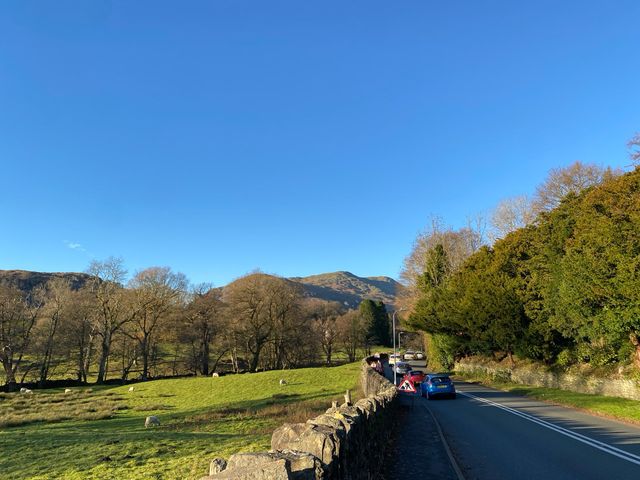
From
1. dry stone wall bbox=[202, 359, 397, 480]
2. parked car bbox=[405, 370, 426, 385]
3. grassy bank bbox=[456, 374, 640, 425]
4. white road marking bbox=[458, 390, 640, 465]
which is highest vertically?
dry stone wall bbox=[202, 359, 397, 480]

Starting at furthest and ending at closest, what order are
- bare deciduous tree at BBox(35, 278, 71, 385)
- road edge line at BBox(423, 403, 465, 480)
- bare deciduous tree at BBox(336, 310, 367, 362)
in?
bare deciduous tree at BBox(336, 310, 367, 362)
bare deciduous tree at BBox(35, 278, 71, 385)
road edge line at BBox(423, 403, 465, 480)

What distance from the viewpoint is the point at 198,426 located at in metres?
20.6

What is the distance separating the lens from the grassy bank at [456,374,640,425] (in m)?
16.1

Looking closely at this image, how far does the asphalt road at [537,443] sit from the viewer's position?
921cm

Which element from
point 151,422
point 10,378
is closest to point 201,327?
point 10,378

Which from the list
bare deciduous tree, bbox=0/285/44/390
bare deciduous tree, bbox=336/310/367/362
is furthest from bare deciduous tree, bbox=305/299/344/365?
bare deciduous tree, bbox=0/285/44/390

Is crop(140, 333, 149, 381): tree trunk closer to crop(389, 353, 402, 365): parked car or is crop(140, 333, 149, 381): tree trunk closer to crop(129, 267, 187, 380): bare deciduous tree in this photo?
crop(129, 267, 187, 380): bare deciduous tree

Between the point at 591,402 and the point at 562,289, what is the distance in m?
5.72

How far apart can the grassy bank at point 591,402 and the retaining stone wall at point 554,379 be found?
1.67 ft

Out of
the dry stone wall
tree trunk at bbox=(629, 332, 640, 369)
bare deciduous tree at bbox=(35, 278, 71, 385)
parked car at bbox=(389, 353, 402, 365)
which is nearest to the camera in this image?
the dry stone wall

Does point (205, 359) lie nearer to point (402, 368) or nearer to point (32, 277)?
point (402, 368)

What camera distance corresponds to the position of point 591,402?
19.6 metres

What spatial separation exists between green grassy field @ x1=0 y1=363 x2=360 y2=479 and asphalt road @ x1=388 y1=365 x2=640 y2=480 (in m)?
5.73

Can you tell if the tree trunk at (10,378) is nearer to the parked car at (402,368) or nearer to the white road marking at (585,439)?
the parked car at (402,368)
